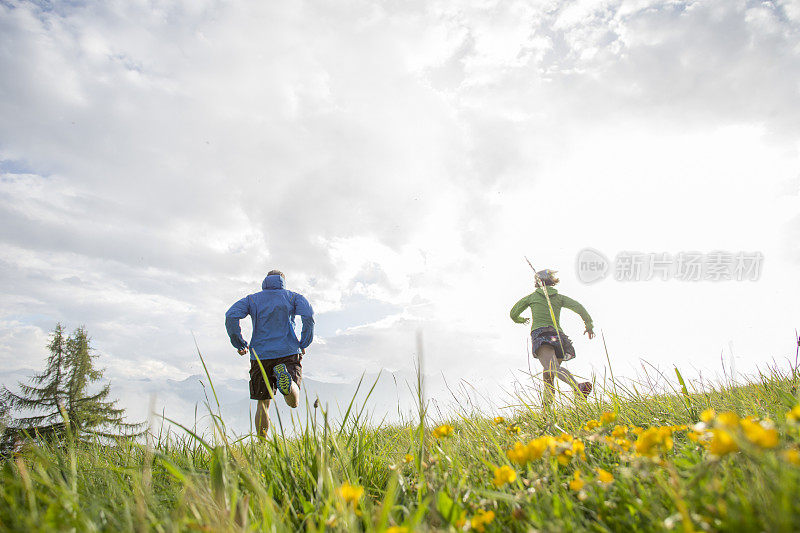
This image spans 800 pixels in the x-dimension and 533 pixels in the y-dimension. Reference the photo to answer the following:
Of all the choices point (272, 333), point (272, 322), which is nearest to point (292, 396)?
point (272, 333)

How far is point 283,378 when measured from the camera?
5.62 meters

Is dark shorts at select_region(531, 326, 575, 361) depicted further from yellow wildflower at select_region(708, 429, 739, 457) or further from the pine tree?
the pine tree

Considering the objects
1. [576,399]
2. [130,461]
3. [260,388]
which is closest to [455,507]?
[576,399]

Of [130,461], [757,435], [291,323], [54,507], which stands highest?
[291,323]

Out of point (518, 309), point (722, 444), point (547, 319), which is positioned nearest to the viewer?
point (722, 444)

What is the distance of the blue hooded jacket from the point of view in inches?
242

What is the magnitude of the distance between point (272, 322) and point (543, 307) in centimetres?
486

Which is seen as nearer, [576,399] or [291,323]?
[576,399]

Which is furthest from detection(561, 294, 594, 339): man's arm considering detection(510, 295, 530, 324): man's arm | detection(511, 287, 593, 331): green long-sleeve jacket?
detection(510, 295, 530, 324): man's arm

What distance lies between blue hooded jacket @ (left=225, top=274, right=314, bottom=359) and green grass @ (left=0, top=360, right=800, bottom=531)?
3488 mm

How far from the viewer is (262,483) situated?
1769 mm

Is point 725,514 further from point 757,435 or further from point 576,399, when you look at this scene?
point 576,399

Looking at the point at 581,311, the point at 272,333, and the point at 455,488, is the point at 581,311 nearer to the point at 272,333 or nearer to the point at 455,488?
the point at 272,333

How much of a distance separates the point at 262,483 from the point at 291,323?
483cm
